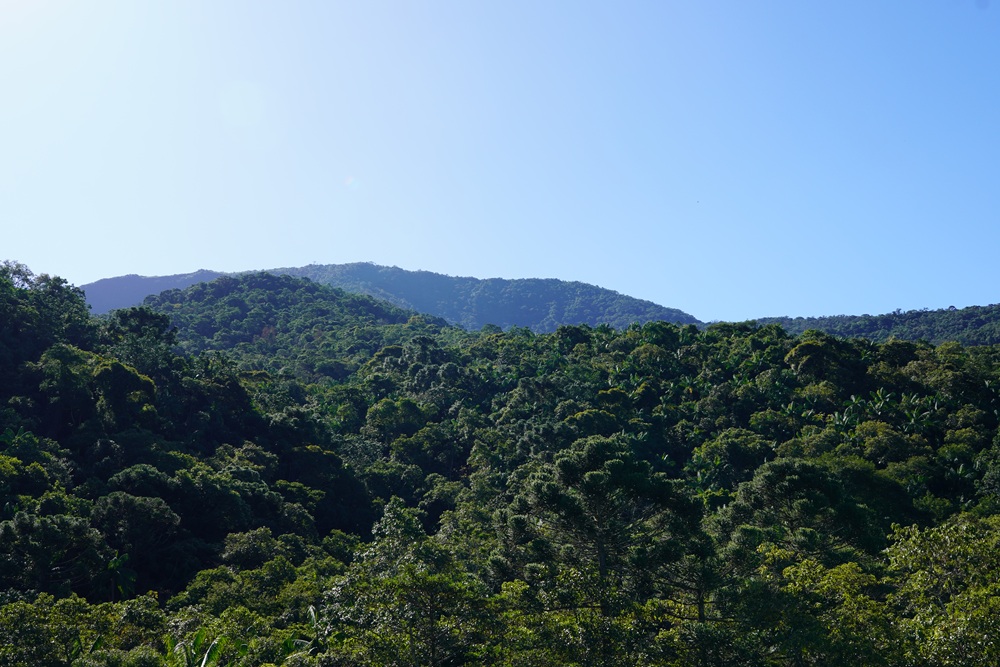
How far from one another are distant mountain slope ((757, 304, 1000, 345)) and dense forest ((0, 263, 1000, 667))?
57.8m

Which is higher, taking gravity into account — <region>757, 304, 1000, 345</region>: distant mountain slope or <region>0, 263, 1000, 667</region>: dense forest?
<region>757, 304, 1000, 345</region>: distant mountain slope

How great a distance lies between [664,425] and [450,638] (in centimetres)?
4801

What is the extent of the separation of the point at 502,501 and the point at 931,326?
378 feet

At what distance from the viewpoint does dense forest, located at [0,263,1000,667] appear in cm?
2212

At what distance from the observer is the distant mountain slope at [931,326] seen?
121 m

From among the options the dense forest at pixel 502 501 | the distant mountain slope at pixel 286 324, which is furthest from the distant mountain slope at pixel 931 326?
the distant mountain slope at pixel 286 324

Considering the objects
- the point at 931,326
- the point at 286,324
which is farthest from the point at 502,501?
the point at 931,326

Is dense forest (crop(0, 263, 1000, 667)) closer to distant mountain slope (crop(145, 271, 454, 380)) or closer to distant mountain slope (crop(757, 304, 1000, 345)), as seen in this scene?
distant mountain slope (crop(145, 271, 454, 380))

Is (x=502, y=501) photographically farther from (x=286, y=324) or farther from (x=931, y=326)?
(x=931, y=326)

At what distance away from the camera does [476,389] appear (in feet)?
269

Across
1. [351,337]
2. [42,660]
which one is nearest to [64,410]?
[42,660]

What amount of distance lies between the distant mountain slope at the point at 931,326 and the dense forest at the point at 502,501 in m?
57.8

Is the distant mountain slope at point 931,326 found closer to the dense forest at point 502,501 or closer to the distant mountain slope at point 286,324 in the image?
the dense forest at point 502,501

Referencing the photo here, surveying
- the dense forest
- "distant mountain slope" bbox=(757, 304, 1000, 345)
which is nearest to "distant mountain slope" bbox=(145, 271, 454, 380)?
the dense forest
